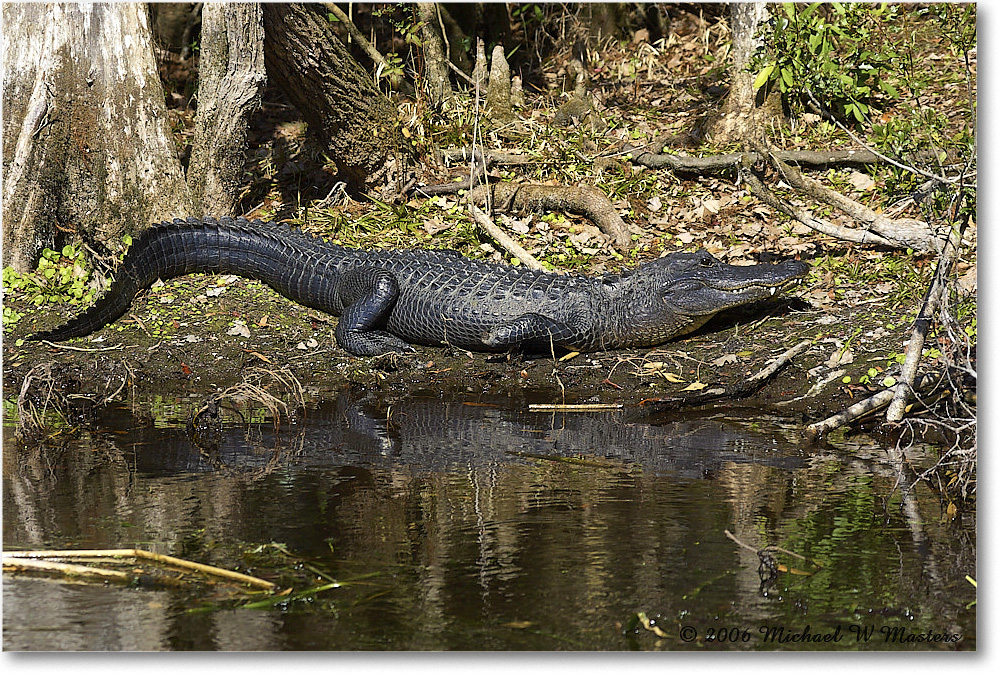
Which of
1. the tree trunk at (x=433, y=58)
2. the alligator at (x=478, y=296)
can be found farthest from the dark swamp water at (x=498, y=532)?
the tree trunk at (x=433, y=58)

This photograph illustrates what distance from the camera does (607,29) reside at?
10.0 meters

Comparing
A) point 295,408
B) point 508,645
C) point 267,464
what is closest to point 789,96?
point 295,408

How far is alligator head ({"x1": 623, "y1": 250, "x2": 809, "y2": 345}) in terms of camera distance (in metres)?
5.56

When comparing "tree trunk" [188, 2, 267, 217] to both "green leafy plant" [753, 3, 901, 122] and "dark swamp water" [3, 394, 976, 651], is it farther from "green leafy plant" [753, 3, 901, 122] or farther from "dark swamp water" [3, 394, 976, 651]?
"green leafy plant" [753, 3, 901, 122]

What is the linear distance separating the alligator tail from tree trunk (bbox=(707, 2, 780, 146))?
3385 millimetres

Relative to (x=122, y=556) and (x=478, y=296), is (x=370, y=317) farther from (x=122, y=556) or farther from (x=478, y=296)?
(x=122, y=556)

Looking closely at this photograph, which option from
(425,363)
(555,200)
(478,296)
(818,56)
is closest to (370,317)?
(425,363)

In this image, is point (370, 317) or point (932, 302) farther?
point (370, 317)

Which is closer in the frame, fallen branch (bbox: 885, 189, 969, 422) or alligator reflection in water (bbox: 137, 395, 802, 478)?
fallen branch (bbox: 885, 189, 969, 422)

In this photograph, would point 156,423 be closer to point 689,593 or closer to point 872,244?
point 689,593

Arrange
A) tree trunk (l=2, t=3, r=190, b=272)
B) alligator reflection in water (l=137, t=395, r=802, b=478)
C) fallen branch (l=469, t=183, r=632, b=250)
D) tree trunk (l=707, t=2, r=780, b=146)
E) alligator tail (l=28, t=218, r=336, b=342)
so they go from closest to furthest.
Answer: alligator reflection in water (l=137, t=395, r=802, b=478), tree trunk (l=2, t=3, r=190, b=272), alligator tail (l=28, t=218, r=336, b=342), fallen branch (l=469, t=183, r=632, b=250), tree trunk (l=707, t=2, r=780, b=146)

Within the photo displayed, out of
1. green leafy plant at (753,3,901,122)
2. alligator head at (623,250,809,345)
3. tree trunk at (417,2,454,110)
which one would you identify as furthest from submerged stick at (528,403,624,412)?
tree trunk at (417,2,454,110)

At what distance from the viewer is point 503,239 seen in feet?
22.1

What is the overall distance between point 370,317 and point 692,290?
1.88 m
